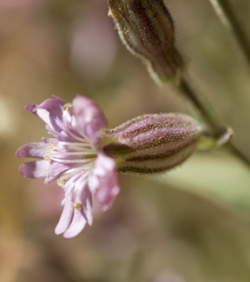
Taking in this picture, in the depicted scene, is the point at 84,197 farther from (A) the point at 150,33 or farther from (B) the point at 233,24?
(B) the point at 233,24

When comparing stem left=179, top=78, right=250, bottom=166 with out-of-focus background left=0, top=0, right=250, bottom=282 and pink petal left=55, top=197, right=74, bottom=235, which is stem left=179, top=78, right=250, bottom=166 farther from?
pink petal left=55, top=197, right=74, bottom=235

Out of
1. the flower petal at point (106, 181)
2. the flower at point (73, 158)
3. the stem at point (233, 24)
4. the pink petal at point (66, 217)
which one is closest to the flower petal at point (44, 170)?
the flower at point (73, 158)

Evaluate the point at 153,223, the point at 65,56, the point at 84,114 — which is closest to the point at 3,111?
the point at 65,56

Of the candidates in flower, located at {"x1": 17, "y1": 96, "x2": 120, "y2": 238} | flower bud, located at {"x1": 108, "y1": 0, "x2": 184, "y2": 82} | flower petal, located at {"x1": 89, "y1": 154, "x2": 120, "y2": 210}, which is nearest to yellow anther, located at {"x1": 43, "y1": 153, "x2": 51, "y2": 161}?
flower, located at {"x1": 17, "y1": 96, "x2": 120, "y2": 238}

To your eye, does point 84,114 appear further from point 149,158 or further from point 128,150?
point 149,158

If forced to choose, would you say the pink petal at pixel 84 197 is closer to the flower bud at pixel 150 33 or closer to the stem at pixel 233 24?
the flower bud at pixel 150 33
